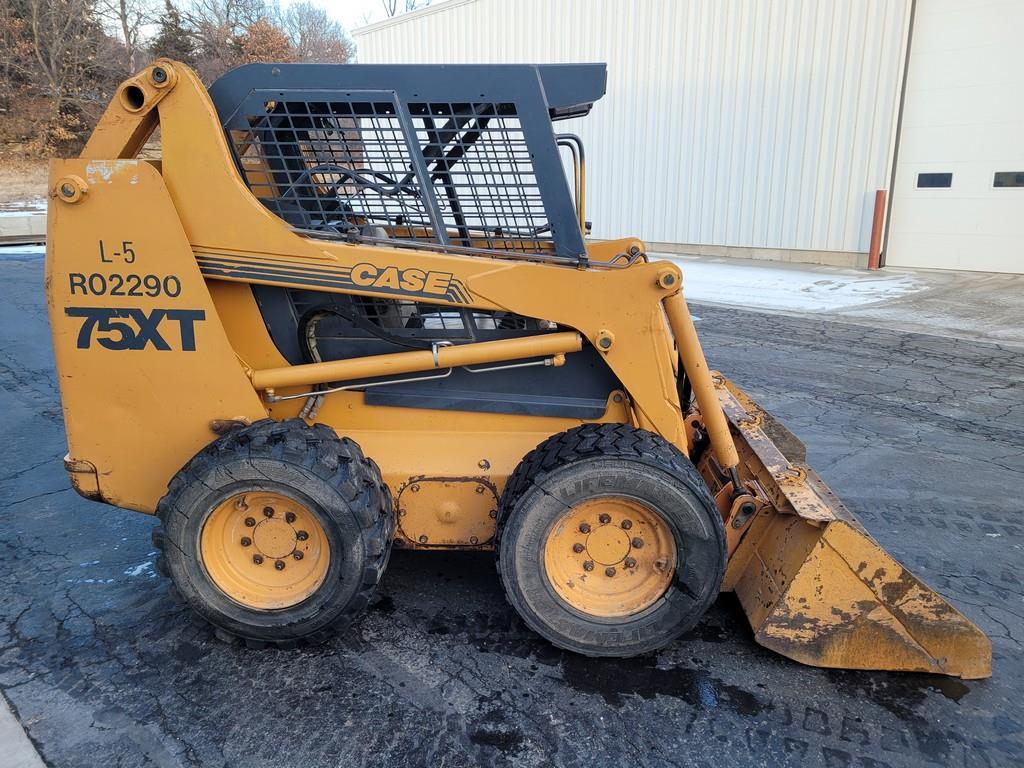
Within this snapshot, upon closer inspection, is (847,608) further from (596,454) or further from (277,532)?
(277,532)

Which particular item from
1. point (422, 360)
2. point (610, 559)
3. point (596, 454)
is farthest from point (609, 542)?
point (422, 360)

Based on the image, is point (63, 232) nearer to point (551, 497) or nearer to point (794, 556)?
point (551, 497)

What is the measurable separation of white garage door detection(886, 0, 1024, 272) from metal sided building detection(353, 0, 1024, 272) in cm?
2

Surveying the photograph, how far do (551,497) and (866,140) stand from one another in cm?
1240

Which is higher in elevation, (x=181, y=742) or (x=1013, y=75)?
(x=1013, y=75)

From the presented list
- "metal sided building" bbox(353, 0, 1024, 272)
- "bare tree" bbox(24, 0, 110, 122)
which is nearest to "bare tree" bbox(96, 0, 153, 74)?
"bare tree" bbox(24, 0, 110, 122)

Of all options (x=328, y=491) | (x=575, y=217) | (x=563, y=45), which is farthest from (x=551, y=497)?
(x=563, y=45)

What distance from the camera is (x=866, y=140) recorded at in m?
12.7

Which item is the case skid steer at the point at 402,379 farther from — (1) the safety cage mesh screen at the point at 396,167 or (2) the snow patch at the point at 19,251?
(2) the snow patch at the point at 19,251

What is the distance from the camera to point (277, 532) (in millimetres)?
2928

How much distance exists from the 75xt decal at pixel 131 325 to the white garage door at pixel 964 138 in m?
12.9

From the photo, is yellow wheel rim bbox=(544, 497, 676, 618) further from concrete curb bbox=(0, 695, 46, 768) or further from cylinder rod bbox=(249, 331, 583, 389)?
concrete curb bbox=(0, 695, 46, 768)

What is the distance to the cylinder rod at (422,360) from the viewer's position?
2.97 meters

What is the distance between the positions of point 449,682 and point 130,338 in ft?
5.94
